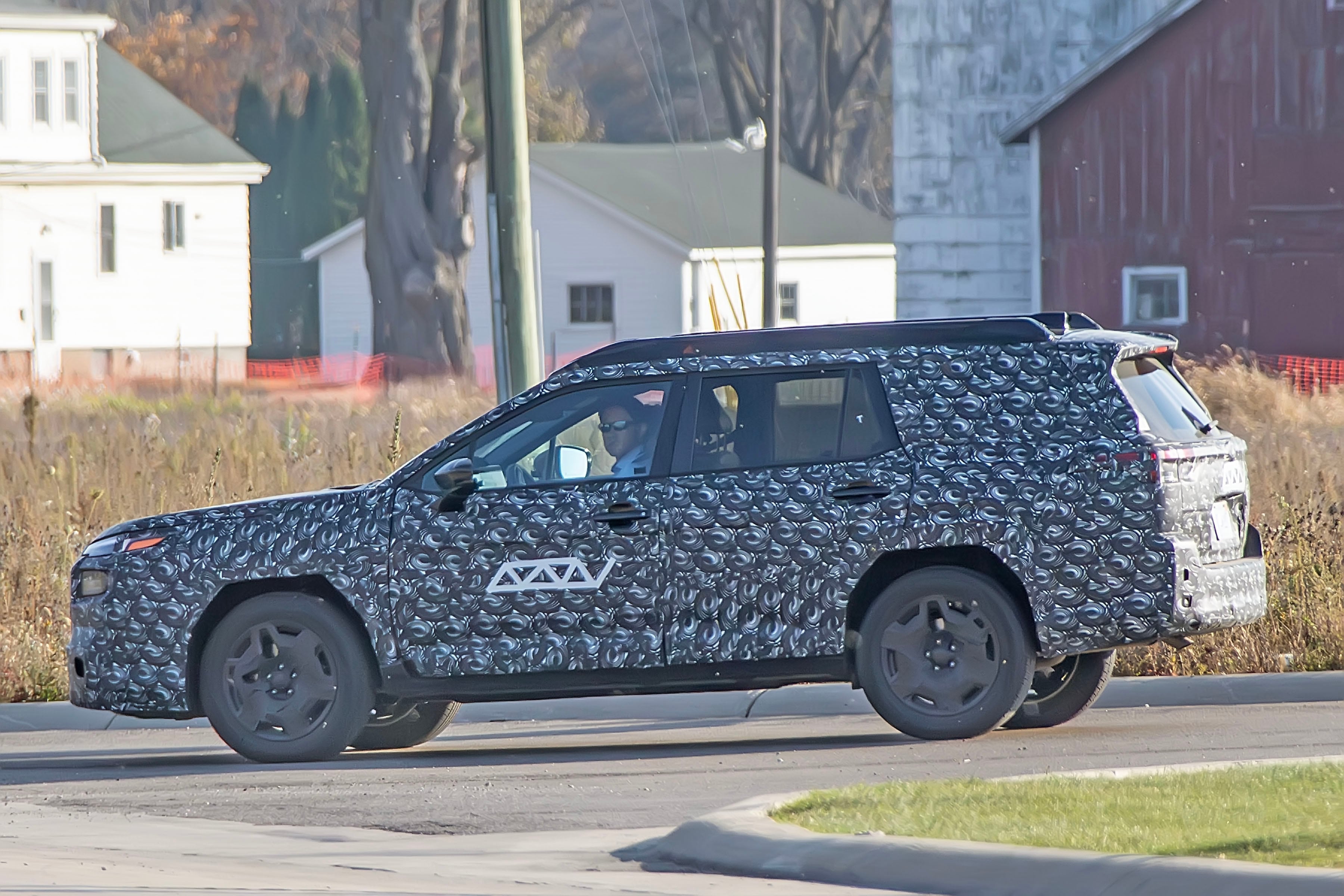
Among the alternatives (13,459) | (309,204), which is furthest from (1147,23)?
(309,204)

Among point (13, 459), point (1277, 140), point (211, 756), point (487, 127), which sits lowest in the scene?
point (211, 756)

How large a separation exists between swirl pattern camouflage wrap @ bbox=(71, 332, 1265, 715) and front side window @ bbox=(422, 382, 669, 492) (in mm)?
67

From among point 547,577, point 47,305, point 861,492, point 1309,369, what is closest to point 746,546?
point 861,492

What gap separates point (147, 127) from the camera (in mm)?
52344

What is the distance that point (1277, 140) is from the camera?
33.1m

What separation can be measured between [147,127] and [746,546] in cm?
4460

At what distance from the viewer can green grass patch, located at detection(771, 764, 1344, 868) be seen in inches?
280

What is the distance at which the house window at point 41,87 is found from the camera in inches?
1890

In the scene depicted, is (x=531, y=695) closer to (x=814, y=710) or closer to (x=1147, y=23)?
(x=814, y=710)

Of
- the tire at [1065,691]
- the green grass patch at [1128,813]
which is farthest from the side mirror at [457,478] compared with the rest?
the tire at [1065,691]

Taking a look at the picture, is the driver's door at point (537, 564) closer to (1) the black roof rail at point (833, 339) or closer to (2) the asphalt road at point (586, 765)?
(1) the black roof rail at point (833, 339)

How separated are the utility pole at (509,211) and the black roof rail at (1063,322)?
13.7ft

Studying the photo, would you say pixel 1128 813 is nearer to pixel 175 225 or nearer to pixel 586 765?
pixel 586 765

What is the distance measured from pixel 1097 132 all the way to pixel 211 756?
25123 mm
